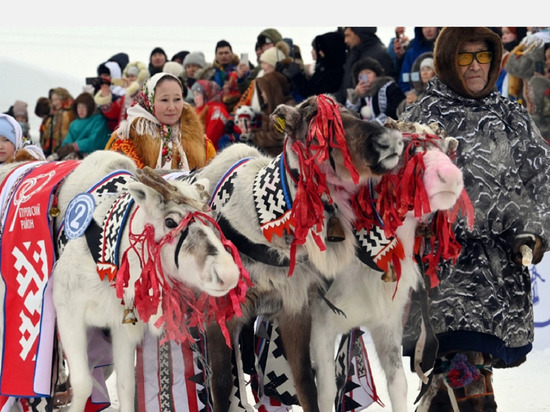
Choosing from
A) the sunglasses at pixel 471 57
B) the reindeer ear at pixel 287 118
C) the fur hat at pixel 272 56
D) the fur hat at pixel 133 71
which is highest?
the fur hat at pixel 133 71

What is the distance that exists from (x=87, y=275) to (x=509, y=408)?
292cm

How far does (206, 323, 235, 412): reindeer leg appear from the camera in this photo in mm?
4387

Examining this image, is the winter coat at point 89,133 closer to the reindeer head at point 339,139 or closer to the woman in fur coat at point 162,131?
the woman in fur coat at point 162,131

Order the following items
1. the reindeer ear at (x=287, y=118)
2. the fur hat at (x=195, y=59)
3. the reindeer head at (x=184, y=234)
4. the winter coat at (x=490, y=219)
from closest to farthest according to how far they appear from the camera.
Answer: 1. the reindeer head at (x=184, y=234)
2. the reindeer ear at (x=287, y=118)
3. the winter coat at (x=490, y=219)
4. the fur hat at (x=195, y=59)

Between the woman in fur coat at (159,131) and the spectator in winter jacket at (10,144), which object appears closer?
the woman in fur coat at (159,131)

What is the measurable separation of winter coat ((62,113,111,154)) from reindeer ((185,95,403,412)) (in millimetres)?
6867

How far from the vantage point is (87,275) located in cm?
432

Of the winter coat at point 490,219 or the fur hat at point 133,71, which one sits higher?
the fur hat at point 133,71

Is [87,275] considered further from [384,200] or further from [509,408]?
[509,408]

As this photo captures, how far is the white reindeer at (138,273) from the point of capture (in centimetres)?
386

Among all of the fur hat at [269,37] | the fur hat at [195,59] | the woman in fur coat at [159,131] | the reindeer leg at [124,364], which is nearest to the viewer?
the reindeer leg at [124,364]

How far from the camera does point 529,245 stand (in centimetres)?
457

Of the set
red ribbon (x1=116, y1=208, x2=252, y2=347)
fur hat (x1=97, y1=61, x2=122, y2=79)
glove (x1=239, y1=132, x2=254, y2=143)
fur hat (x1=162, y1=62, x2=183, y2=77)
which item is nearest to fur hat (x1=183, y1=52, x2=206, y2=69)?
fur hat (x1=162, y1=62, x2=183, y2=77)

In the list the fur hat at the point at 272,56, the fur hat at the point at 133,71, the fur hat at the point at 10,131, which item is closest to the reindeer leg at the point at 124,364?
the fur hat at the point at 10,131
